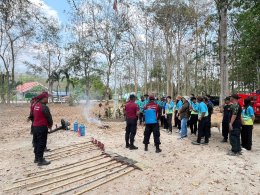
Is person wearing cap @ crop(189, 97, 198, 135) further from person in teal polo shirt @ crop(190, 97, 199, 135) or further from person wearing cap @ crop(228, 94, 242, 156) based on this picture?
person wearing cap @ crop(228, 94, 242, 156)

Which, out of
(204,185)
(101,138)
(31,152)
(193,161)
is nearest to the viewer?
(204,185)

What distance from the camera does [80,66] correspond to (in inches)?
1352

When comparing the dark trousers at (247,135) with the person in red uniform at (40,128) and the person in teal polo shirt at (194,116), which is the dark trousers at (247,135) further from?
the person in red uniform at (40,128)

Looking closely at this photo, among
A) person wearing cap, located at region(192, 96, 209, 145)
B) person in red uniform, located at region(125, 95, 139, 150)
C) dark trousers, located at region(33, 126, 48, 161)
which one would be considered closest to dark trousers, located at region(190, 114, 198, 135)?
person wearing cap, located at region(192, 96, 209, 145)

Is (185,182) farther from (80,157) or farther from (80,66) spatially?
(80,66)

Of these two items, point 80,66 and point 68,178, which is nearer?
point 68,178

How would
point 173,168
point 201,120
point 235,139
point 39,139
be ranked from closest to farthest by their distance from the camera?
point 173,168
point 39,139
point 235,139
point 201,120

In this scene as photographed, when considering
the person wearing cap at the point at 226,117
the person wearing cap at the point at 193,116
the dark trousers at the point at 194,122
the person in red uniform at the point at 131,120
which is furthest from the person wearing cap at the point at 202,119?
the person in red uniform at the point at 131,120

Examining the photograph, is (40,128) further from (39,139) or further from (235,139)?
(235,139)

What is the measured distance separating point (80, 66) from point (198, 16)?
16098 millimetres

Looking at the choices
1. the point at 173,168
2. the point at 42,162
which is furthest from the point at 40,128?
the point at 173,168

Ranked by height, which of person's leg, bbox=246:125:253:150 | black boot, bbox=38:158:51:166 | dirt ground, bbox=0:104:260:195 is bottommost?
dirt ground, bbox=0:104:260:195

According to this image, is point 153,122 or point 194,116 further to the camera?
point 194,116

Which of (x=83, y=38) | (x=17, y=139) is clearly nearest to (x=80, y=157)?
(x=17, y=139)
